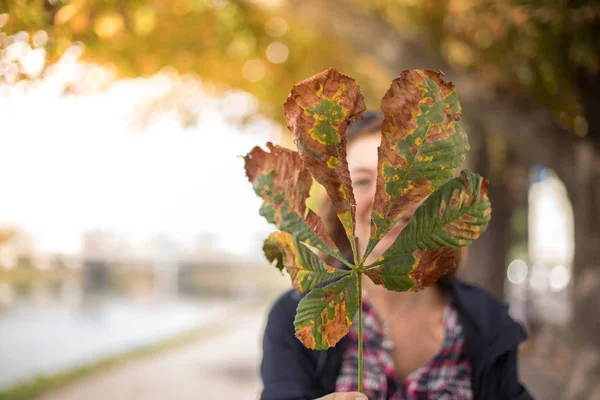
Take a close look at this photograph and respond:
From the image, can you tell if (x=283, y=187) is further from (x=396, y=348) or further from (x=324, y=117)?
(x=396, y=348)

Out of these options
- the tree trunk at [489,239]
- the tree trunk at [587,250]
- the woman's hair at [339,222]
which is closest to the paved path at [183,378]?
the tree trunk at [489,239]

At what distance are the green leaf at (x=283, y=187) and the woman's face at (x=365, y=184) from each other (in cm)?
51

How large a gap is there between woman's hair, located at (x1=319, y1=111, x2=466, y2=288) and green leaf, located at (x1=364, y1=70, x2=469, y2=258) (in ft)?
2.43

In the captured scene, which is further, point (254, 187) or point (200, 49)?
point (200, 49)

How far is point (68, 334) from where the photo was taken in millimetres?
10633

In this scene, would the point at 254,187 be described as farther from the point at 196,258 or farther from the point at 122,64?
the point at 196,258

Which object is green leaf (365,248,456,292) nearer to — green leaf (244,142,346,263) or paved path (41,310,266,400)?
green leaf (244,142,346,263)

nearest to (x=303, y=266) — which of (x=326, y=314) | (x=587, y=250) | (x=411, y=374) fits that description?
(x=326, y=314)

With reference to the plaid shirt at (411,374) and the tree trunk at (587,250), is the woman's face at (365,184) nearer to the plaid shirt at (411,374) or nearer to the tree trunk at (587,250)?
the plaid shirt at (411,374)

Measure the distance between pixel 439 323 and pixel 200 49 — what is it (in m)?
5.19

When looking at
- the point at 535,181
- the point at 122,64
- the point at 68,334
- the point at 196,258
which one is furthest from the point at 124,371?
the point at 196,258

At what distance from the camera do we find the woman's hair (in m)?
1.61

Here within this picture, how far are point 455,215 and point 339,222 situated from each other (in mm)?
836

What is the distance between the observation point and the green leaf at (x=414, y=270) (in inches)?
34.1
